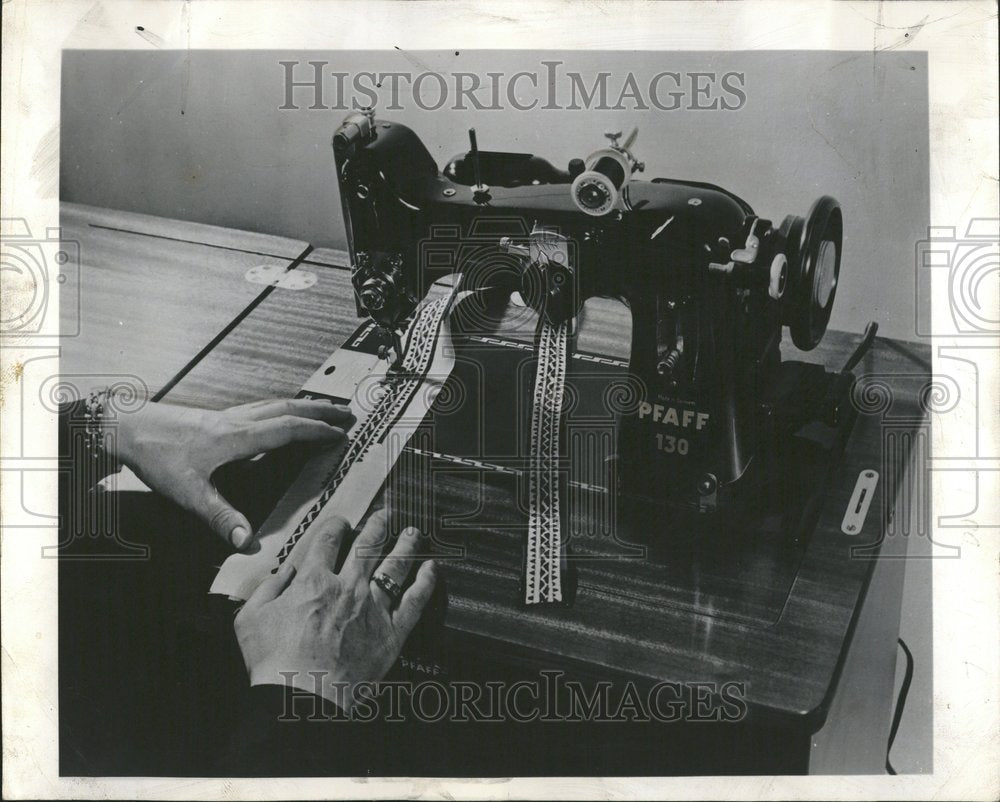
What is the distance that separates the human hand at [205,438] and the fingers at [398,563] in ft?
0.75

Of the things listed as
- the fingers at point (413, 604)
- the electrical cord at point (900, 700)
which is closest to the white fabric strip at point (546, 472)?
the fingers at point (413, 604)

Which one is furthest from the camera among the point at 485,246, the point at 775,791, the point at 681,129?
the point at 681,129

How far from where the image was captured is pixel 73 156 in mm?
1843

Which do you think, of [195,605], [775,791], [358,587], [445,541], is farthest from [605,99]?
[775,791]

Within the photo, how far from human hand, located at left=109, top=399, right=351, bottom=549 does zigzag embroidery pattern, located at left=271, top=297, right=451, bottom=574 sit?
A: 45 millimetres

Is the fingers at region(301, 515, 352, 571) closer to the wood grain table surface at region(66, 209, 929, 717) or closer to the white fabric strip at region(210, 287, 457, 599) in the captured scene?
the white fabric strip at region(210, 287, 457, 599)

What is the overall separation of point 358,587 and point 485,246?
0.55 m

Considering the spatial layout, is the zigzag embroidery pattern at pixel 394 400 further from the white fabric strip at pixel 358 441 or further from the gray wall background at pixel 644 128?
the gray wall background at pixel 644 128

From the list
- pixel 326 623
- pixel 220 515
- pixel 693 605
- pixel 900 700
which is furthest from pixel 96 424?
pixel 900 700

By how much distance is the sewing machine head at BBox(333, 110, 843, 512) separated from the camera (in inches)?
56.1

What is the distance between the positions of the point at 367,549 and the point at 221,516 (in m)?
0.24

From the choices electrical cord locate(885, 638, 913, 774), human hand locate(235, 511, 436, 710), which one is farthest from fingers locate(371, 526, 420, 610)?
electrical cord locate(885, 638, 913, 774)

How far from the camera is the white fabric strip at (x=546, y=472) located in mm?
1569

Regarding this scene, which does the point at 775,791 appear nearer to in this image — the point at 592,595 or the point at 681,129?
the point at 592,595
